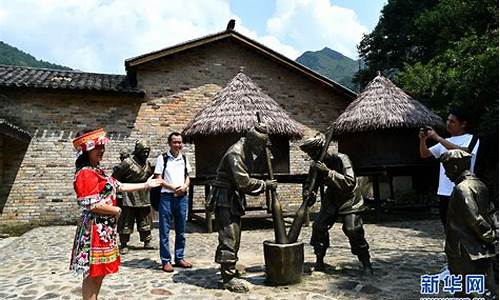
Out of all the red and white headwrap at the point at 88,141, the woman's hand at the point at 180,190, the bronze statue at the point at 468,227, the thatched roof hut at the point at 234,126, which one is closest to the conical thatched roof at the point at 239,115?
the thatched roof hut at the point at 234,126

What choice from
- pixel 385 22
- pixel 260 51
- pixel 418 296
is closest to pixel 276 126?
pixel 260 51

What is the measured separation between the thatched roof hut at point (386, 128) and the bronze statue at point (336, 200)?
5643mm

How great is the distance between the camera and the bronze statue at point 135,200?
6777mm

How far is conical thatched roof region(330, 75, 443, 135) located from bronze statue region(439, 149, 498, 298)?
715cm

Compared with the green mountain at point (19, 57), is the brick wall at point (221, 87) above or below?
below

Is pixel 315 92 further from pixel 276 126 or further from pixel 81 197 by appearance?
pixel 81 197

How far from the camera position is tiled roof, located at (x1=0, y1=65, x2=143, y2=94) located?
10.5 metres

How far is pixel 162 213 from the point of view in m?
5.35

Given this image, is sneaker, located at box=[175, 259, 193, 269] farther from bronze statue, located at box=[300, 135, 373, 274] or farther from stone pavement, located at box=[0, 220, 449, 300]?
bronze statue, located at box=[300, 135, 373, 274]

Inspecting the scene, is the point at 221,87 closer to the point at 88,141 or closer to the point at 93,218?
the point at 88,141

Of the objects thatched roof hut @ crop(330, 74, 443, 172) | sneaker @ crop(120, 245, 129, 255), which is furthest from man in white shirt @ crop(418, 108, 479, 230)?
thatched roof hut @ crop(330, 74, 443, 172)

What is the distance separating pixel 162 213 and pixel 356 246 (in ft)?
8.24

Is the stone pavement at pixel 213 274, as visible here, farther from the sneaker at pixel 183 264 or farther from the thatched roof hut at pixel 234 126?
the thatched roof hut at pixel 234 126

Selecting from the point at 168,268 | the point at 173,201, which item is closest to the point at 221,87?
the point at 173,201
